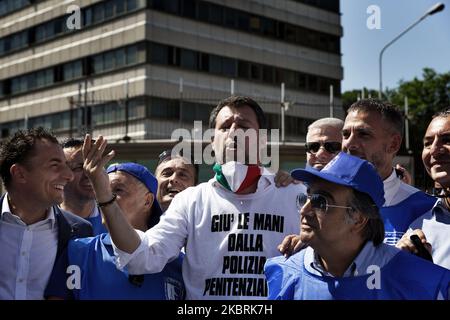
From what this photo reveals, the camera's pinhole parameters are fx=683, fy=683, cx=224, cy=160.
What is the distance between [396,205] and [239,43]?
35.8 meters

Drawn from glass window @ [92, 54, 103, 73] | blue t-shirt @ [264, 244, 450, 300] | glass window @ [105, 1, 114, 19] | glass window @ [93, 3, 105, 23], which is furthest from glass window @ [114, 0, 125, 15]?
blue t-shirt @ [264, 244, 450, 300]

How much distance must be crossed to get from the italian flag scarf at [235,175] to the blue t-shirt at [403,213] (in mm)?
851

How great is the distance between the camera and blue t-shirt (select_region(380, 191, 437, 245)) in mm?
3984

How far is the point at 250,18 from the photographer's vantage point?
131ft

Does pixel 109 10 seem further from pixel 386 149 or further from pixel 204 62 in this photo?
pixel 386 149

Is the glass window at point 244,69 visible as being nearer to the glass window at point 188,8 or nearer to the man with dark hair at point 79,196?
the glass window at point 188,8

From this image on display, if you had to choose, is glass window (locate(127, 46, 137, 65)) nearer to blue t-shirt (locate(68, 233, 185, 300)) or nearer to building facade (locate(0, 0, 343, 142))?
building facade (locate(0, 0, 343, 142))

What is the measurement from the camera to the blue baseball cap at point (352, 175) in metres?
3.24

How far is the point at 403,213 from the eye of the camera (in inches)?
160

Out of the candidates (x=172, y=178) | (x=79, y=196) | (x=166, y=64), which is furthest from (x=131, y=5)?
(x=172, y=178)

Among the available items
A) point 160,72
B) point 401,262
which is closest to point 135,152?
point 401,262

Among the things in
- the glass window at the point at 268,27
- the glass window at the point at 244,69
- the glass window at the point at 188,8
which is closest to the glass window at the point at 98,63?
the glass window at the point at 188,8

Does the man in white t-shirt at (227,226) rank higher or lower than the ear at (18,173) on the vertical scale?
lower

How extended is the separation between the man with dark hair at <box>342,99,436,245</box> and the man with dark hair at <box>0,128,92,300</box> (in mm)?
1799
